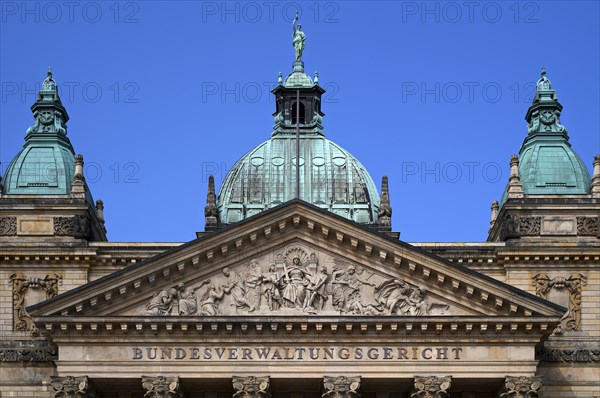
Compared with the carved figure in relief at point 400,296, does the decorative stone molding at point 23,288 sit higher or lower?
higher

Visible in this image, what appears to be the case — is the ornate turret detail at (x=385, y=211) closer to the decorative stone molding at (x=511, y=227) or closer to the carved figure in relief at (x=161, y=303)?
the decorative stone molding at (x=511, y=227)

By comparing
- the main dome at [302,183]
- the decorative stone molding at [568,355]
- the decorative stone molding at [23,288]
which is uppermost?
the main dome at [302,183]

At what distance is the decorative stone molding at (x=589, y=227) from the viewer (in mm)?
85312

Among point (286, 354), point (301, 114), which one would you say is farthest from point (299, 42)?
point (286, 354)

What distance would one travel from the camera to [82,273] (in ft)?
277

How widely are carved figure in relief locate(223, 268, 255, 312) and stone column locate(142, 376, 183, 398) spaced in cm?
418

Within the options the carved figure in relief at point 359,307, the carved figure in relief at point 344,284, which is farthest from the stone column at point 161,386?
the carved figure in relief at point 359,307

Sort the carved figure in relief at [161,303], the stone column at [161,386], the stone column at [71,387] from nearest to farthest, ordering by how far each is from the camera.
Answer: the stone column at [71,387]
the stone column at [161,386]
the carved figure in relief at [161,303]

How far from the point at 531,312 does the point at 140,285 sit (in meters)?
16.3

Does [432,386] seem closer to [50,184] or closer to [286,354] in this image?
[286,354]

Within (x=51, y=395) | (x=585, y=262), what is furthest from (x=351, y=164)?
(x=51, y=395)

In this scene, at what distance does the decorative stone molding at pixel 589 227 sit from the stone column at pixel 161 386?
67.3 feet

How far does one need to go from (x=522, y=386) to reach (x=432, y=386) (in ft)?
12.2

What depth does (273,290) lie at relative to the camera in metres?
78.6
